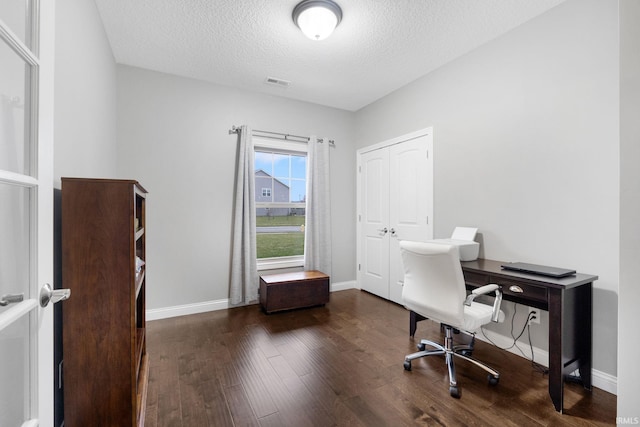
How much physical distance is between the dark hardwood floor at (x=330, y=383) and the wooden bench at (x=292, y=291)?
390 millimetres

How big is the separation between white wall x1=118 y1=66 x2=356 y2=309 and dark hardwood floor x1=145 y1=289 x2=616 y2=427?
0.62 m

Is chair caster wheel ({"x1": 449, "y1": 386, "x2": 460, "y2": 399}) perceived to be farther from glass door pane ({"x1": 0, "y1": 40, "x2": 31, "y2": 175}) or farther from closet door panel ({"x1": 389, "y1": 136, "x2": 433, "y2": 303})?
glass door pane ({"x1": 0, "y1": 40, "x2": 31, "y2": 175})

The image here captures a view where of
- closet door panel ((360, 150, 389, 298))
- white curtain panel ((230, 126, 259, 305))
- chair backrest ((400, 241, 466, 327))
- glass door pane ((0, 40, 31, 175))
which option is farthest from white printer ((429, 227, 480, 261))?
glass door pane ((0, 40, 31, 175))

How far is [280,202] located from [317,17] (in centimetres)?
234

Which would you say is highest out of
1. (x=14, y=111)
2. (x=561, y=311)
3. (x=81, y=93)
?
(x=81, y=93)

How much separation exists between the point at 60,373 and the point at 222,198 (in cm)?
241

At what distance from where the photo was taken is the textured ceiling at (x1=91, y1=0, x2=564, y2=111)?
2211mm

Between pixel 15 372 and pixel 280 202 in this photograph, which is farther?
pixel 280 202

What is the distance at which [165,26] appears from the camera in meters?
2.45

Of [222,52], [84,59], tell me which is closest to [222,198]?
[222,52]

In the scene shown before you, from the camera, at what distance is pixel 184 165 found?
131 inches

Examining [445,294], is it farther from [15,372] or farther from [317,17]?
[317,17]

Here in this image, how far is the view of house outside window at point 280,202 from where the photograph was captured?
3.91m

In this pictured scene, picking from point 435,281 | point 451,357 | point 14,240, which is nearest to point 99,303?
point 14,240
